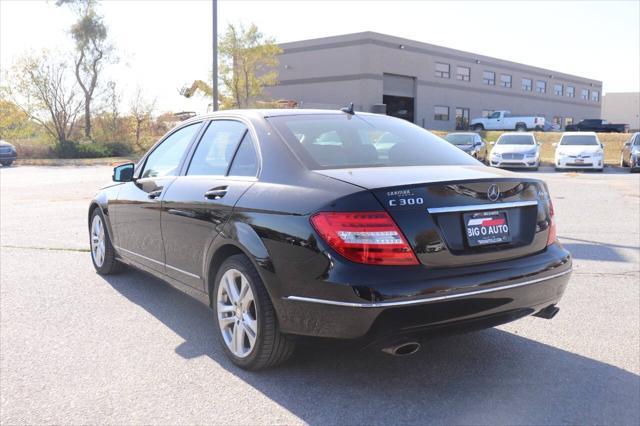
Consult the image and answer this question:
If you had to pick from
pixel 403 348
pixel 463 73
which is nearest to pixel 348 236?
pixel 403 348

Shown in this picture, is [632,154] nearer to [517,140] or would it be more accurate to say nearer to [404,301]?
[517,140]

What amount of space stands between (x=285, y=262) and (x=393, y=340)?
0.71 m

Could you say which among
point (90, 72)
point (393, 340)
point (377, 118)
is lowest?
point (393, 340)

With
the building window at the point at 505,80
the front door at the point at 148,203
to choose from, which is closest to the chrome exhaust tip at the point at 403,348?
the front door at the point at 148,203

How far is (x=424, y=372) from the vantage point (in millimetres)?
3674

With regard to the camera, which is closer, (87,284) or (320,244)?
(320,244)

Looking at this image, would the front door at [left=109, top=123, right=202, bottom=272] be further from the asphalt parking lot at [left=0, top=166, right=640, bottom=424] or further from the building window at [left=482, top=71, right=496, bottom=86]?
the building window at [left=482, top=71, right=496, bottom=86]

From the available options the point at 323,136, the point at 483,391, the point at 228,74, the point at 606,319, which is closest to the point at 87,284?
the point at 323,136

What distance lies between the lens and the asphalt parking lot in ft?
10.4

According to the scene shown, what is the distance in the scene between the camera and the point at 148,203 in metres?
4.92

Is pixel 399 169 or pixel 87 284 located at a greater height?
pixel 399 169

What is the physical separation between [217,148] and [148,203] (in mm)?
922

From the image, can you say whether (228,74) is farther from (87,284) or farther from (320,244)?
(320,244)

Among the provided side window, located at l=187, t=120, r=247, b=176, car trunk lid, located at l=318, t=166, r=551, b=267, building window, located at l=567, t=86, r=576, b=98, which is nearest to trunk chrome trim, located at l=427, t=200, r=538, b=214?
car trunk lid, located at l=318, t=166, r=551, b=267
